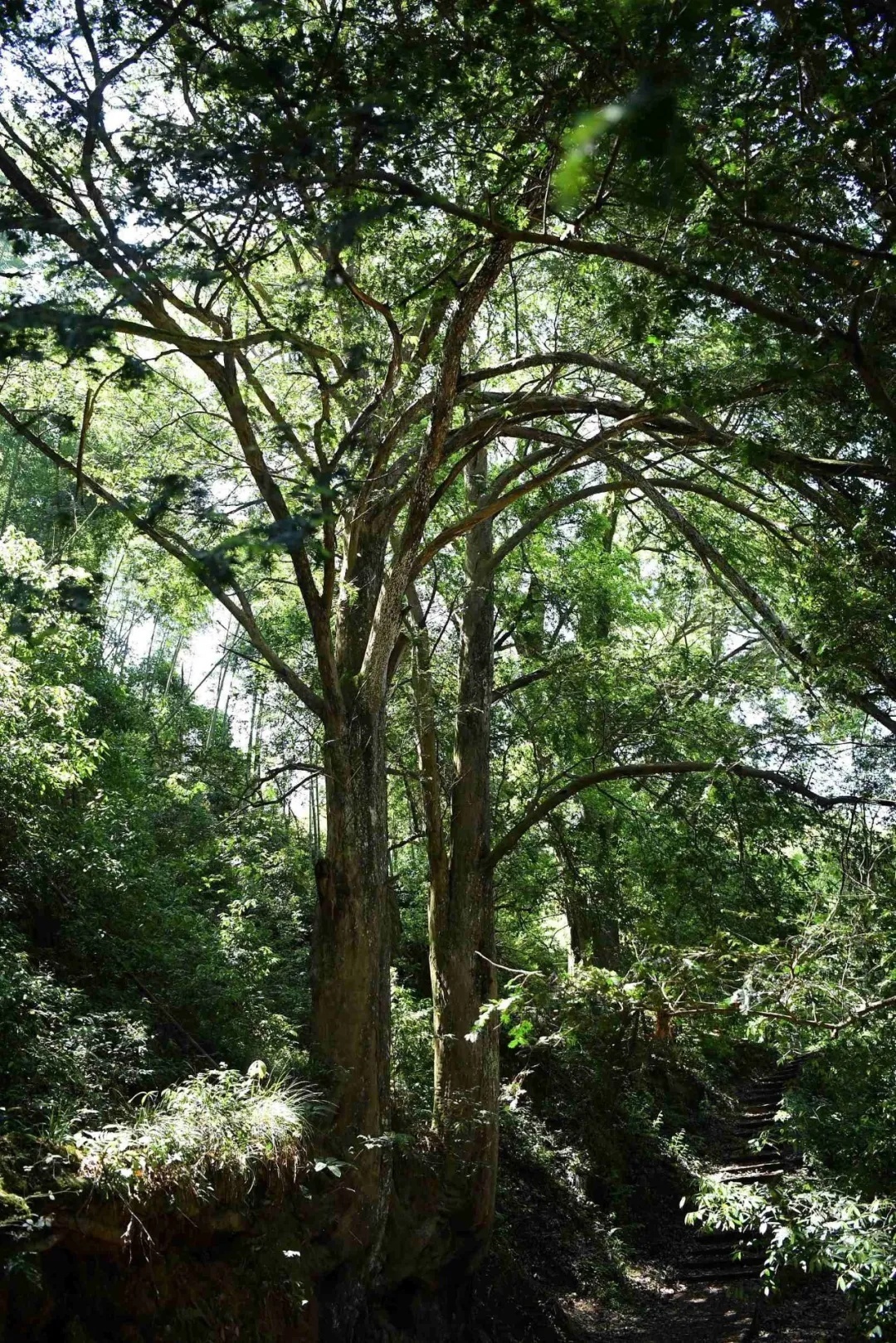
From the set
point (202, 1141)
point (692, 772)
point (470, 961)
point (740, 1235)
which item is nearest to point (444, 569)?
point (692, 772)

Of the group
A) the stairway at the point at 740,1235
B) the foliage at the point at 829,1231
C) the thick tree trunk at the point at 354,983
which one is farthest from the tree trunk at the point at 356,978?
the stairway at the point at 740,1235

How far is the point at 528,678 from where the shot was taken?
1077 centimetres

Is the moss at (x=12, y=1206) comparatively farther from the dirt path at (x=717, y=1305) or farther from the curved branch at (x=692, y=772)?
the dirt path at (x=717, y=1305)

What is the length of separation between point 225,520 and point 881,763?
526 centimetres

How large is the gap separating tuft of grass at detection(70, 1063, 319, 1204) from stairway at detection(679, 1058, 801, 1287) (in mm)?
4020

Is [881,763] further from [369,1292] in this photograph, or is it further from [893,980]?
[369,1292]

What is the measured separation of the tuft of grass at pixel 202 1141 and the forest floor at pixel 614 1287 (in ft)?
11.0

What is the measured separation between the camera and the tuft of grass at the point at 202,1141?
5.35m

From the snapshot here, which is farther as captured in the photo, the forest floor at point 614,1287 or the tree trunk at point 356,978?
the forest floor at point 614,1287

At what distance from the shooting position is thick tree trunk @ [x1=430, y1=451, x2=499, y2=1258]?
8531 mm

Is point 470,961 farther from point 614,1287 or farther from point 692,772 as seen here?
point 614,1287

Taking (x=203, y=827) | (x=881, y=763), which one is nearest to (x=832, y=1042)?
(x=881, y=763)

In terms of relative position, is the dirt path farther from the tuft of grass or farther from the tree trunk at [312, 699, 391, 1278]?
the tuft of grass

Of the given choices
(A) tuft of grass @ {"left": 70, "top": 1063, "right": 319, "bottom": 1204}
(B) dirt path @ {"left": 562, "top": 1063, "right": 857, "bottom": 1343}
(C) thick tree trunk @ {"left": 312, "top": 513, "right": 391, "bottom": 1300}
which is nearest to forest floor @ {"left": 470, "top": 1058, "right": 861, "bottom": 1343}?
(B) dirt path @ {"left": 562, "top": 1063, "right": 857, "bottom": 1343}
